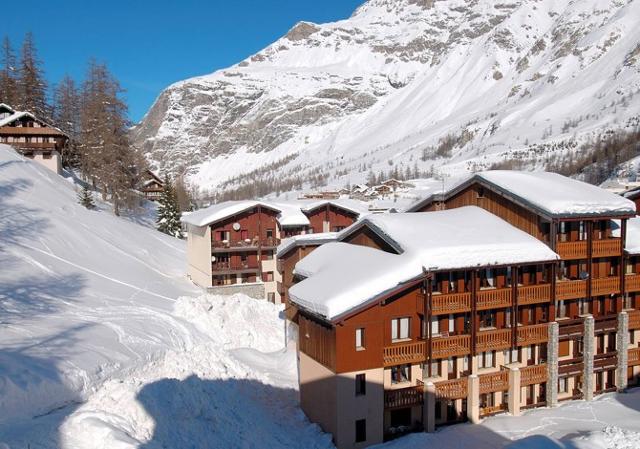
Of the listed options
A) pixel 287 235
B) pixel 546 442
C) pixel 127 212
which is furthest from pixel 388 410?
pixel 127 212

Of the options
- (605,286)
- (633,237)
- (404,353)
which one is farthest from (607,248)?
(404,353)

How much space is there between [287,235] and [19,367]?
26.0 meters

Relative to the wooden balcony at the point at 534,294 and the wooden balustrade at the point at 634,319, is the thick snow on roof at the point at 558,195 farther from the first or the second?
the wooden balustrade at the point at 634,319

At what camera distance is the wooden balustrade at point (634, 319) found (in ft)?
89.6

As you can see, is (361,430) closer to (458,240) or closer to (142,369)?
(458,240)

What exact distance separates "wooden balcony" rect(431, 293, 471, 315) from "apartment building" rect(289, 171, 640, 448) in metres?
0.05

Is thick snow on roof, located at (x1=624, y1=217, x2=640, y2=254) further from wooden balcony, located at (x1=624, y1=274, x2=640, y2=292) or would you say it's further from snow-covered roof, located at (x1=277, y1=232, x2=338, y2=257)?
snow-covered roof, located at (x1=277, y1=232, x2=338, y2=257)

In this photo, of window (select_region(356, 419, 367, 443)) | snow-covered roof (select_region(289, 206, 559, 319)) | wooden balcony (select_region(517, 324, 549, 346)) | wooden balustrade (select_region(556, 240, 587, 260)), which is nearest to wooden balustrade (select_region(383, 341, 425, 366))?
window (select_region(356, 419, 367, 443))

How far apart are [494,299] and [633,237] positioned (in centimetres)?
1013

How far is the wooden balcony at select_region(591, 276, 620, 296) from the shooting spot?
86.3ft

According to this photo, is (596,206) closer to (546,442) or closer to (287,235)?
(546,442)

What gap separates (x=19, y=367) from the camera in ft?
60.7

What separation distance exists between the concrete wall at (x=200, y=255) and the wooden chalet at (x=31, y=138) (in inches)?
815

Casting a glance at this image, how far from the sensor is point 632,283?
27391 millimetres
